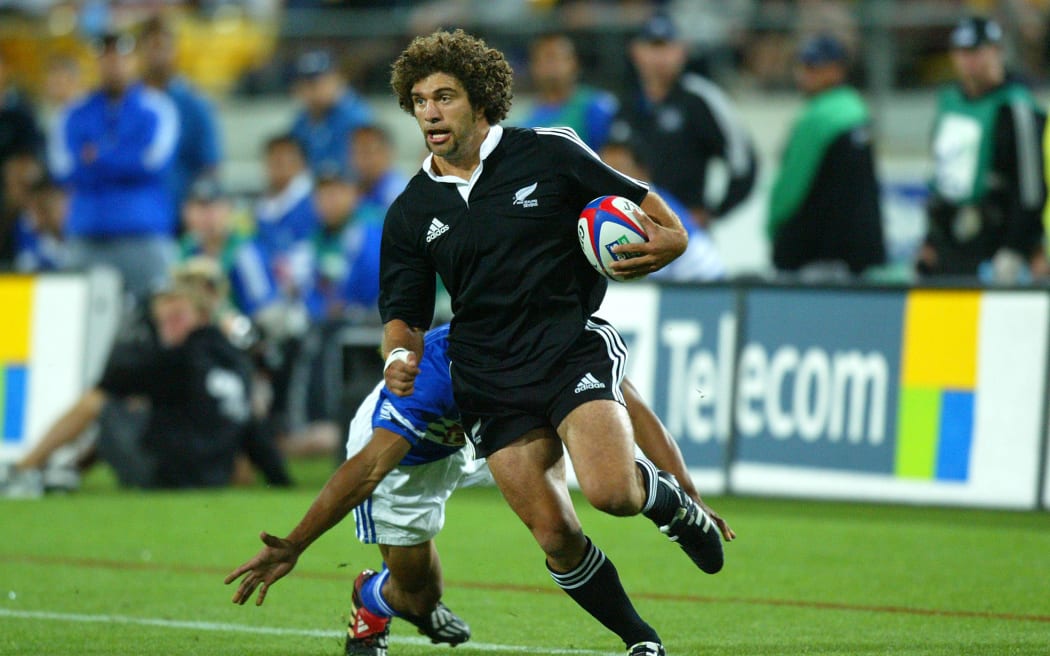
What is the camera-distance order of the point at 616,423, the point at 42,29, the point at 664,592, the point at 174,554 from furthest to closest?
the point at 42,29
the point at 174,554
the point at 664,592
the point at 616,423

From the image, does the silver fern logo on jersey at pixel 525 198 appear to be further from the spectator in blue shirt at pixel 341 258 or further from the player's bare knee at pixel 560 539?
the spectator in blue shirt at pixel 341 258

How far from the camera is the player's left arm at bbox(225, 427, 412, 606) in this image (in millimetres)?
5641

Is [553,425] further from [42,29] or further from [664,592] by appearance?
[42,29]

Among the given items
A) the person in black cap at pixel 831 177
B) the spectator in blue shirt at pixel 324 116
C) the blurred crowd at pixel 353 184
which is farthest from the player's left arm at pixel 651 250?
the spectator in blue shirt at pixel 324 116

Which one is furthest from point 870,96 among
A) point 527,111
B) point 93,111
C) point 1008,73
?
point 93,111

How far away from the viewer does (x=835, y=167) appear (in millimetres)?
11930

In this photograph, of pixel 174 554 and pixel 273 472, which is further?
pixel 273 472

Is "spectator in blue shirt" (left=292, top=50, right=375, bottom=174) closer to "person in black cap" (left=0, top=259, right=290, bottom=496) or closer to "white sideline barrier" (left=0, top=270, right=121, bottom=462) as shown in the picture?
"white sideline barrier" (left=0, top=270, right=121, bottom=462)

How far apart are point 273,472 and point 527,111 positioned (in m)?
6.50

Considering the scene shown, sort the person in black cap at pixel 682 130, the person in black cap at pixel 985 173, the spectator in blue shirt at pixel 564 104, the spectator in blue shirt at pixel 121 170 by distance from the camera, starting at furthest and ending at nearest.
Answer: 1. the spectator in blue shirt at pixel 121 170
2. the spectator in blue shirt at pixel 564 104
3. the person in black cap at pixel 682 130
4. the person in black cap at pixel 985 173

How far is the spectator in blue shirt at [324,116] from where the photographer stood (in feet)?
49.8

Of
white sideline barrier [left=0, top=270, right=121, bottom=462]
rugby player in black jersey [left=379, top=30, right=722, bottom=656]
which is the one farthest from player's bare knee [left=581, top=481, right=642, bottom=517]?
white sideline barrier [left=0, top=270, right=121, bottom=462]

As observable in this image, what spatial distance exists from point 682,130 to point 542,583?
5439mm

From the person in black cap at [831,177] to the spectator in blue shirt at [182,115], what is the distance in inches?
203
